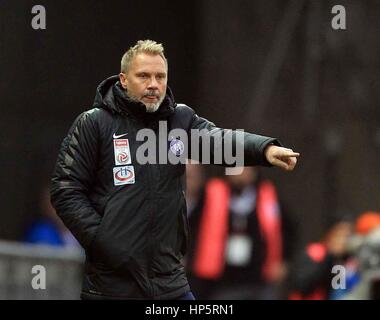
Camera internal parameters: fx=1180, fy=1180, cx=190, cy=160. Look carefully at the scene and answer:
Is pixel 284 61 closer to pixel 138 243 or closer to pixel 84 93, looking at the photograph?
pixel 84 93

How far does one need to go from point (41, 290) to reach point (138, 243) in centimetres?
418

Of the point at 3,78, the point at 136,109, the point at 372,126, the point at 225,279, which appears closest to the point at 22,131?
the point at 3,78

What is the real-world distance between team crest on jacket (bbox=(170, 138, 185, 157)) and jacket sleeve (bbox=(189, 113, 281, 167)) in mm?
84

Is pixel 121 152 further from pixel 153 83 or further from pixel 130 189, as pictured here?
pixel 153 83

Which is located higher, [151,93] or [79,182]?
[151,93]

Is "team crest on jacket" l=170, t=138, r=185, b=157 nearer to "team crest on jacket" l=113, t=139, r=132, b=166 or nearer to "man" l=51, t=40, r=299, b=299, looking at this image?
"man" l=51, t=40, r=299, b=299

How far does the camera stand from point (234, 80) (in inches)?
455

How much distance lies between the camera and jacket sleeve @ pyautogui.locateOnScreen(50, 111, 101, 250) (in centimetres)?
585

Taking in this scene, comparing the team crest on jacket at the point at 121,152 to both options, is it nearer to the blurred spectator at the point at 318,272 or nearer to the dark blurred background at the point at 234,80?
the blurred spectator at the point at 318,272

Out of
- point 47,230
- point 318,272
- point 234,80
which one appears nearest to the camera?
point 318,272

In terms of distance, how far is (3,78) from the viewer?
441 inches

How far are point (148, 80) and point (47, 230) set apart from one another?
5254 mm

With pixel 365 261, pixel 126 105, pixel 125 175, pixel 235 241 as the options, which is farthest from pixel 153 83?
pixel 235 241

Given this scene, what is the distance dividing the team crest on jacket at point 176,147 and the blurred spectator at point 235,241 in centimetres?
416
